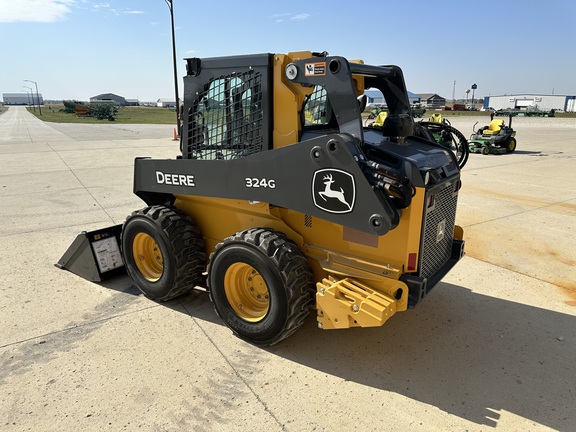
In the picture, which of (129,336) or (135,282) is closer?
(129,336)

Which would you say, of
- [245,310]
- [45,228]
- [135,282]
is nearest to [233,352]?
[245,310]

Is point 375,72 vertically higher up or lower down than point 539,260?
higher up

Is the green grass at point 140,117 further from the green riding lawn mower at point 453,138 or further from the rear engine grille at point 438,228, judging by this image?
the rear engine grille at point 438,228

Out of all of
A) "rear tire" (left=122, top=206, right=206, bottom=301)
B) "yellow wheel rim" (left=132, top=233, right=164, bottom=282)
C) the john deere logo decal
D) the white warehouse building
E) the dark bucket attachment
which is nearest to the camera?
the john deere logo decal

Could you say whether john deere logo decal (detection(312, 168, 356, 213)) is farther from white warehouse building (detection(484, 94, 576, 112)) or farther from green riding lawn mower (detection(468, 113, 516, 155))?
white warehouse building (detection(484, 94, 576, 112))

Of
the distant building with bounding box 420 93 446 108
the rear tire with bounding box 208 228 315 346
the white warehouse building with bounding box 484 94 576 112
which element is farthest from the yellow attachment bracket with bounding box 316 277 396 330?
the white warehouse building with bounding box 484 94 576 112

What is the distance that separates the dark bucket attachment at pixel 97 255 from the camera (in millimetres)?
4754

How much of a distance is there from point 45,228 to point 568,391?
7.19 metres

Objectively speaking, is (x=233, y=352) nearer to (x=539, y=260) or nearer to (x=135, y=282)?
(x=135, y=282)

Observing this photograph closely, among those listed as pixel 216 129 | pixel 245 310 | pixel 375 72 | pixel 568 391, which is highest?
pixel 375 72

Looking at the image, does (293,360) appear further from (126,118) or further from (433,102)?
(433,102)

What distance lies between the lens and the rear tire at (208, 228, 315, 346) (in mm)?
3271

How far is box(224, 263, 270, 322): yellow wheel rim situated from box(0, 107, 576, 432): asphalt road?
276mm

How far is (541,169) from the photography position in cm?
1327
